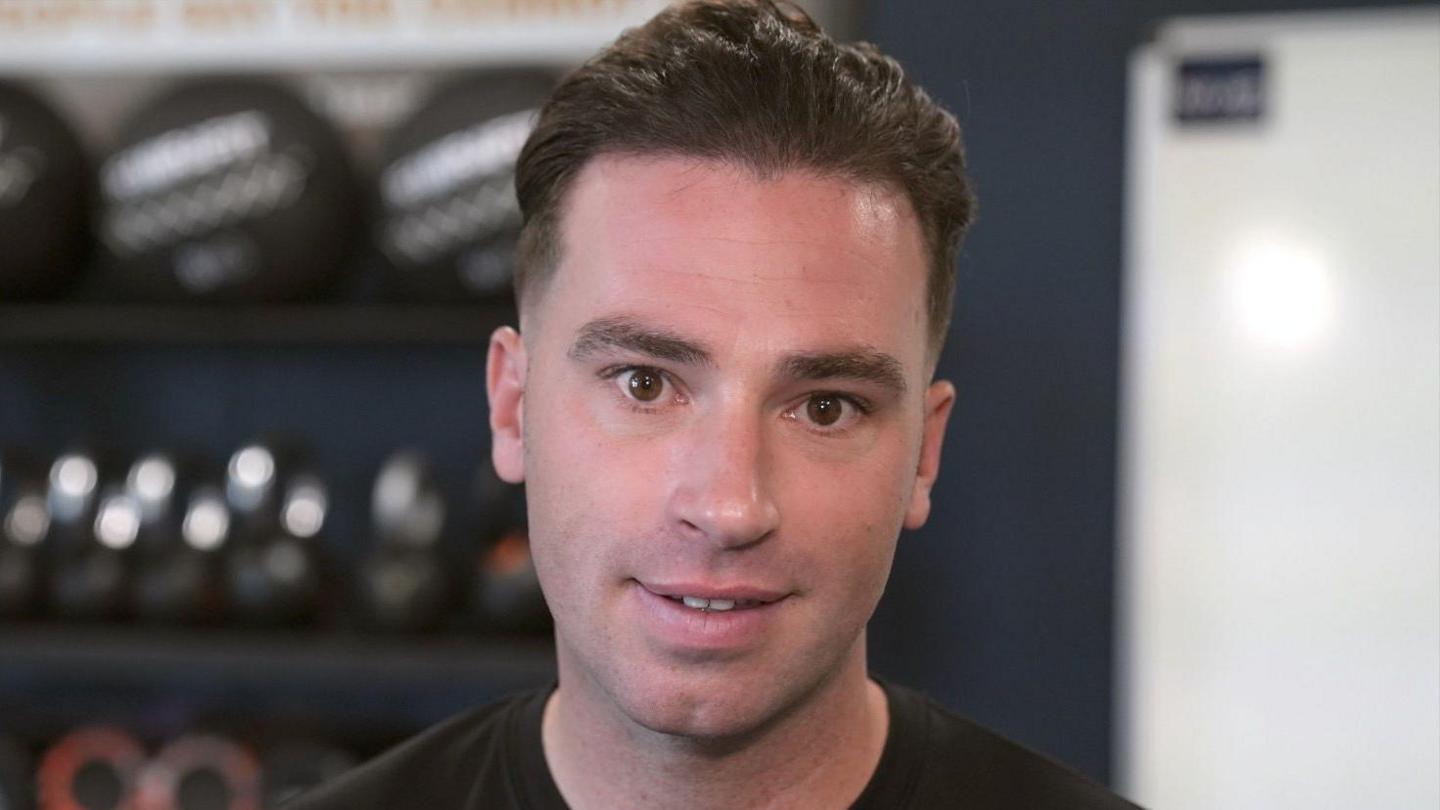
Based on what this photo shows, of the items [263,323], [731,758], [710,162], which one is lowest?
[731,758]

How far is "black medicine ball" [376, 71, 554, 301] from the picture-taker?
95.8 inches

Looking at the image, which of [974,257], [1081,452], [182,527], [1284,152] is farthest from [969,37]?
[182,527]

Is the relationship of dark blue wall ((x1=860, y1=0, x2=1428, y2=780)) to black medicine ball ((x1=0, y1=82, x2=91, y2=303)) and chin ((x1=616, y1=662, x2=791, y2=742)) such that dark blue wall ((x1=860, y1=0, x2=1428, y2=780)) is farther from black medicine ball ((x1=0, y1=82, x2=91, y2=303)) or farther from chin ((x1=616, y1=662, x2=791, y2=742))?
chin ((x1=616, y1=662, x2=791, y2=742))

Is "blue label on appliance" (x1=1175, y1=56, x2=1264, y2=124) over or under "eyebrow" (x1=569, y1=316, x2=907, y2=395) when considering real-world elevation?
over

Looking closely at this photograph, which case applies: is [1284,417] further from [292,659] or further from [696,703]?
[696,703]

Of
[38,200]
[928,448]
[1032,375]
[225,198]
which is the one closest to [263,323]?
[225,198]

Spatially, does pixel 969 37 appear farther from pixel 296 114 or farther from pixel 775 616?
pixel 775 616

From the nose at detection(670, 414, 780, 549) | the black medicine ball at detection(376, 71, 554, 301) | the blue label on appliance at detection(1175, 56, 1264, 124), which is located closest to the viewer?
the nose at detection(670, 414, 780, 549)

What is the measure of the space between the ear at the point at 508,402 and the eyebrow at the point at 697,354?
141 mm

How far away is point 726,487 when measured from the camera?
1053mm

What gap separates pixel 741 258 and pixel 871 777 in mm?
449

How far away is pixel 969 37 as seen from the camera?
291 centimetres

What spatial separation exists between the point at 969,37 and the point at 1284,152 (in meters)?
0.63

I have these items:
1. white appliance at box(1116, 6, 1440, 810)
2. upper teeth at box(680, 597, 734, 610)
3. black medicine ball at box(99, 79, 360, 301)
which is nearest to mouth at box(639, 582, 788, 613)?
upper teeth at box(680, 597, 734, 610)
